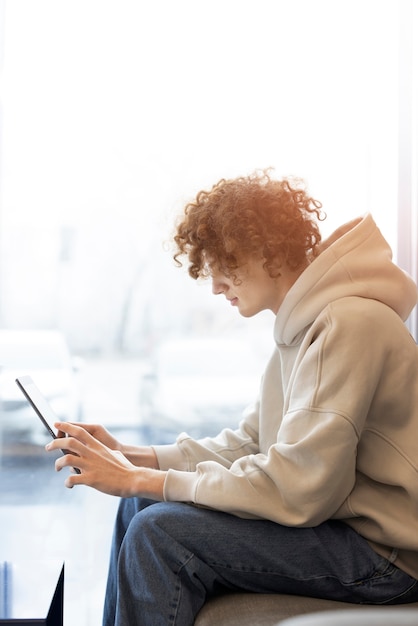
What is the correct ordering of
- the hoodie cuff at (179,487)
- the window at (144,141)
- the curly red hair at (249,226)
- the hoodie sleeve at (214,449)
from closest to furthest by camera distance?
the hoodie cuff at (179,487) < the curly red hair at (249,226) < the hoodie sleeve at (214,449) < the window at (144,141)

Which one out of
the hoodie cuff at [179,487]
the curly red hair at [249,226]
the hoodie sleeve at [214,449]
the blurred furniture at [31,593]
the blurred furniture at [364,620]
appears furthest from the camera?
the hoodie sleeve at [214,449]

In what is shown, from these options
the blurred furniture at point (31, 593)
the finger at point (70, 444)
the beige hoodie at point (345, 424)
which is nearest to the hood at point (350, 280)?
the beige hoodie at point (345, 424)

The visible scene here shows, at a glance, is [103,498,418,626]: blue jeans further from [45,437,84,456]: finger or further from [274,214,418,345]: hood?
[274,214,418,345]: hood

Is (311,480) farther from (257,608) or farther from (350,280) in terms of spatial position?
(350,280)

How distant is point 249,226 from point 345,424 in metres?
0.44

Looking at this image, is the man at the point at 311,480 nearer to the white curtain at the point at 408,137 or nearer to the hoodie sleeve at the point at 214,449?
the hoodie sleeve at the point at 214,449

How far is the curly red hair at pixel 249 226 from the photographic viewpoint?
1546 millimetres

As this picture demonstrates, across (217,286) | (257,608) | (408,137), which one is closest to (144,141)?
(408,137)

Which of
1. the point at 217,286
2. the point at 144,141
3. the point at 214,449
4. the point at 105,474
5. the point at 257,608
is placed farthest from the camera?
the point at 144,141

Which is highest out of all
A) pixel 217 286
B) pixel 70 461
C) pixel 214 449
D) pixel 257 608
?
pixel 217 286

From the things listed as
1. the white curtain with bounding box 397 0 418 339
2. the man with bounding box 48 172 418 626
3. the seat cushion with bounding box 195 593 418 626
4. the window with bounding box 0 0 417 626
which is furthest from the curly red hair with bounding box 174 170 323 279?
the white curtain with bounding box 397 0 418 339

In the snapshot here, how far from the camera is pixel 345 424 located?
133 centimetres

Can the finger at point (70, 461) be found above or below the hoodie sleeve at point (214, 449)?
above

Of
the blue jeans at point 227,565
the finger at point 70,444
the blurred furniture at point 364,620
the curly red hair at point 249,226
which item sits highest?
the curly red hair at point 249,226
